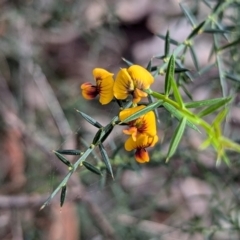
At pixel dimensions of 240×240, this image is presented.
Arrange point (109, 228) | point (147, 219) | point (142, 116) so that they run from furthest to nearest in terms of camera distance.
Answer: point (147, 219) → point (109, 228) → point (142, 116)

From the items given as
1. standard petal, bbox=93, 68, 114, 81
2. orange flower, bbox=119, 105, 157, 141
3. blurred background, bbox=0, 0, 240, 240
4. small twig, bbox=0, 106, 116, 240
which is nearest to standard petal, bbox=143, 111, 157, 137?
orange flower, bbox=119, 105, 157, 141

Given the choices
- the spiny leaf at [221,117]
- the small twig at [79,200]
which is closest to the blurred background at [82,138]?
the small twig at [79,200]

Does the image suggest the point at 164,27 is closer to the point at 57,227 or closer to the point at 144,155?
the point at 57,227

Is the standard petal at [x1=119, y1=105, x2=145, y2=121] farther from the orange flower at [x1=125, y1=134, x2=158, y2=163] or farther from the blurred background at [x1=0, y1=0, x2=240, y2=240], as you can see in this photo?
the blurred background at [x1=0, y1=0, x2=240, y2=240]

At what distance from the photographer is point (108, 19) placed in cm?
237

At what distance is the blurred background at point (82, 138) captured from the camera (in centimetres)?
189

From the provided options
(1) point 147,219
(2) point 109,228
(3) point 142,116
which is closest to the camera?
(3) point 142,116

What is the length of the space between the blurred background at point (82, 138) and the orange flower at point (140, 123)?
0.72 m

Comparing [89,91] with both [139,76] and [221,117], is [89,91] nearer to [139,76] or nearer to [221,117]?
[139,76]

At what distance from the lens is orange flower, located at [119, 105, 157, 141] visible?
2.86 feet

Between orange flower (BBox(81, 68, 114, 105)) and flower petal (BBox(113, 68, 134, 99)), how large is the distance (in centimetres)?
3

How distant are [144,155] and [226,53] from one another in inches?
43.2

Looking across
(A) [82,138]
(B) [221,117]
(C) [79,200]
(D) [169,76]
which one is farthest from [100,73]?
(C) [79,200]

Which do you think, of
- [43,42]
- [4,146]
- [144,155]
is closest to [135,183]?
[4,146]
